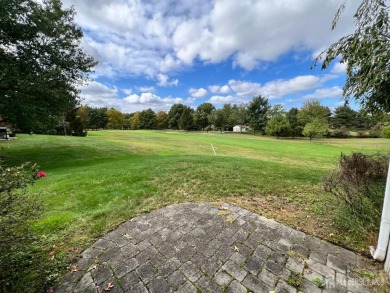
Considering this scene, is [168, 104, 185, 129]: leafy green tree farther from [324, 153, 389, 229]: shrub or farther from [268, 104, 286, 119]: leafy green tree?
[324, 153, 389, 229]: shrub

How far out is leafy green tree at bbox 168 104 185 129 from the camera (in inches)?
2633

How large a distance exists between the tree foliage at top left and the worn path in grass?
10289 millimetres

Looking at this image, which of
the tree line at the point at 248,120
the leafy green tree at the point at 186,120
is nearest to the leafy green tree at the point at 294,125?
the tree line at the point at 248,120

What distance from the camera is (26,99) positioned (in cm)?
1006

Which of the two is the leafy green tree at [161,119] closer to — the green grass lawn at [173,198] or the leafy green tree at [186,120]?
the leafy green tree at [186,120]

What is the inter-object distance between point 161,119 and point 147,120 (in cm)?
531

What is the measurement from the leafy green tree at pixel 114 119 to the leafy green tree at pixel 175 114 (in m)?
17.8

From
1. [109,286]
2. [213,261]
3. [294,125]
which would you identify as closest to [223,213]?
[213,261]

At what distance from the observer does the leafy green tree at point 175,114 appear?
219ft

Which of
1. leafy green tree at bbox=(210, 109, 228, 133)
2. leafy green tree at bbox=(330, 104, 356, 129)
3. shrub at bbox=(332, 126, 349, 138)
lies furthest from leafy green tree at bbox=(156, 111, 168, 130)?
leafy green tree at bbox=(330, 104, 356, 129)

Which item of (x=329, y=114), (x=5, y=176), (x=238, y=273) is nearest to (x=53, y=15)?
(x=5, y=176)

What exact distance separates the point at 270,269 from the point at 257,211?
162cm

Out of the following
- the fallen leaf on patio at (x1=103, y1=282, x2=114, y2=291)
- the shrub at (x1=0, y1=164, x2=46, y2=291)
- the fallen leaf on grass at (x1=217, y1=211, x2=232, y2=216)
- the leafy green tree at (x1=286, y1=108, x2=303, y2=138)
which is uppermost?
the leafy green tree at (x1=286, y1=108, x2=303, y2=138)

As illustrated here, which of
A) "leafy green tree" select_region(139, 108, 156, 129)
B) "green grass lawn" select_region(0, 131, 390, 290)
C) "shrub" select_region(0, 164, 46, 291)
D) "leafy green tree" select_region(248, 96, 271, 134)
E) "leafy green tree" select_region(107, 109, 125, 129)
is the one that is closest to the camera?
"shrub" select_region(0, 164, 46, 291)
